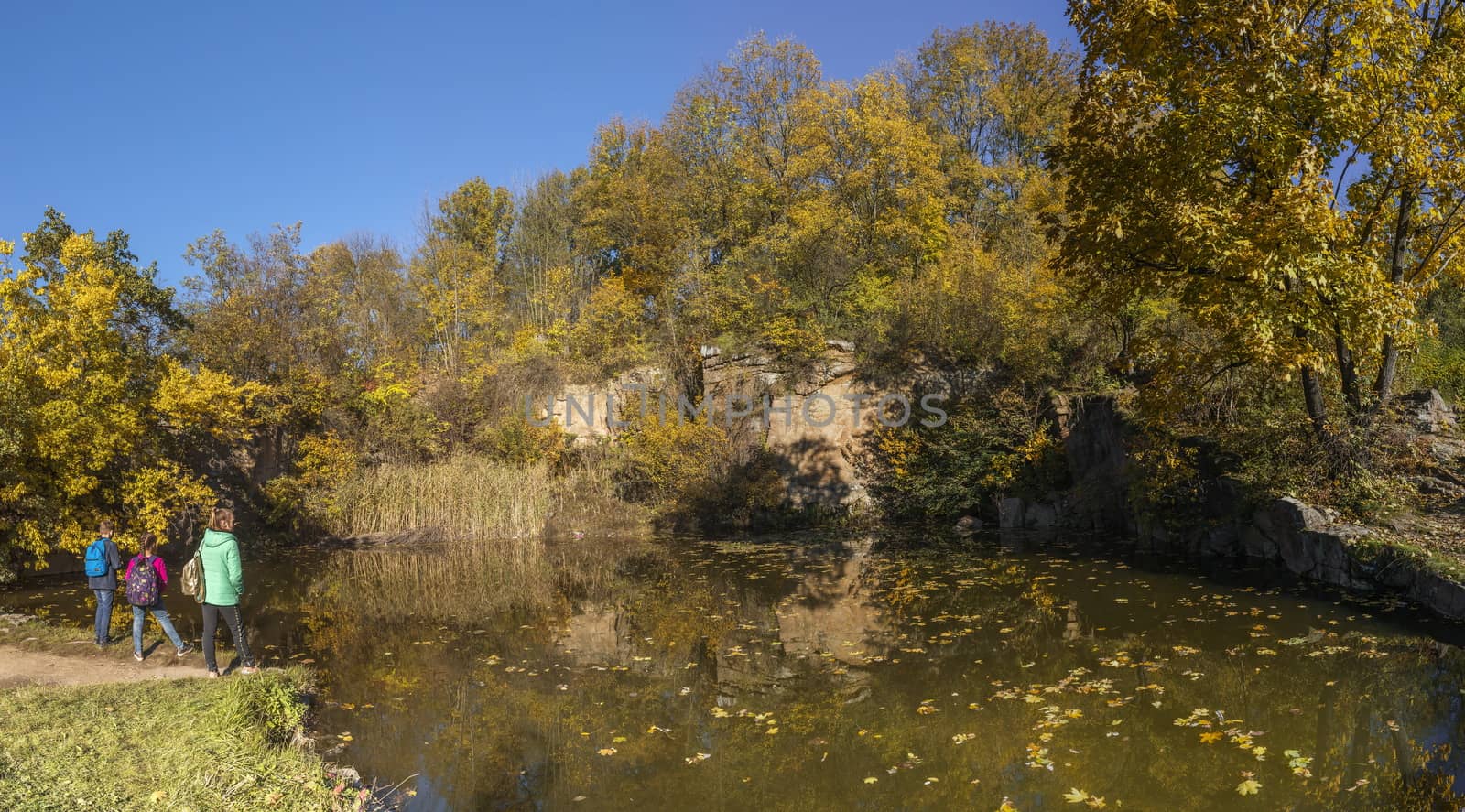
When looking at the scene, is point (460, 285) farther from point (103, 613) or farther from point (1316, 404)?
point (1316, 404)

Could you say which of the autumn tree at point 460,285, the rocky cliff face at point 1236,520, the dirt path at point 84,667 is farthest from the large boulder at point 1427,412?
the autumn tree at point 460,285

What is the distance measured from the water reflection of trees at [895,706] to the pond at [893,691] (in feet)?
0.09

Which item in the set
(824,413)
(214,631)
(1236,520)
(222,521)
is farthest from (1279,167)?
(824,413)

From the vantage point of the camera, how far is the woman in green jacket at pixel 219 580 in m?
7.98

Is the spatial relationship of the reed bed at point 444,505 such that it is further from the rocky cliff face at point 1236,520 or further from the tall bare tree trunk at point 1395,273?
the tall bare tree trunk at point 1395,273

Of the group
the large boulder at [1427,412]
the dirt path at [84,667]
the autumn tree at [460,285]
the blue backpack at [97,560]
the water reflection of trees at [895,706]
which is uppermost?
the autumn tree at [460,285]

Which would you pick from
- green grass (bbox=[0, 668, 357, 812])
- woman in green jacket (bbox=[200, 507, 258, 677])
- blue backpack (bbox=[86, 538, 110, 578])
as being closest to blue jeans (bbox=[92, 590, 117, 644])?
blue backpack (bbox=[86, 538, 110, 578])

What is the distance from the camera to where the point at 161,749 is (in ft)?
18.4

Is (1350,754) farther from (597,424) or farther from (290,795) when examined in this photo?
(597,424)

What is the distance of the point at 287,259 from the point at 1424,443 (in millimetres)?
23705

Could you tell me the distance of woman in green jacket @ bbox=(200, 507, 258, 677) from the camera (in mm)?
7980

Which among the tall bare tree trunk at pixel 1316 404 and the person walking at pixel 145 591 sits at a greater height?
the tall bare tree trunk at pixel 1316 404

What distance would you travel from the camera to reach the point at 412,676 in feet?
28.4

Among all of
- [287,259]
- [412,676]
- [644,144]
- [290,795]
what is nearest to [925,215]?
[644,144]
